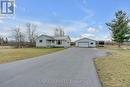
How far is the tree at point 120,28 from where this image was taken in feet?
→ 165

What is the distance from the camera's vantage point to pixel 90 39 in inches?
2753

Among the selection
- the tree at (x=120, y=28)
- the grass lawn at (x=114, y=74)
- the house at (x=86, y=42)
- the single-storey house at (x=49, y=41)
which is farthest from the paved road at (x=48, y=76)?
the house at (x=86, y=42)

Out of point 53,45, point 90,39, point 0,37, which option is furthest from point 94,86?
point 0,37

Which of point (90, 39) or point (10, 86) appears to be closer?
point (10, 86)

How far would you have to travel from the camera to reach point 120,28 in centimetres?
5066

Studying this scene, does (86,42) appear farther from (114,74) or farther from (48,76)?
(48,76)

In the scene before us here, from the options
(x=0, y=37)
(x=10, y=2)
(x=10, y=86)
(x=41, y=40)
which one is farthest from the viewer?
(x=0, y=37)

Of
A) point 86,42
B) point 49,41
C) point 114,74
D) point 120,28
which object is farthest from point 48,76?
point 86,42

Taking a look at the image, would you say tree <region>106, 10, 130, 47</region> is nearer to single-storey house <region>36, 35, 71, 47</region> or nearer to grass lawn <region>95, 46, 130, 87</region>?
single-storey house <region>36, 35, 71, 47</region>

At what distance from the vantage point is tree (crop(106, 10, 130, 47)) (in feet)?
165

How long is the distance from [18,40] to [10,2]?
4891cm

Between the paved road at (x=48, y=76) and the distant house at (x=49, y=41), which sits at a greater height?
the distant house at (x=49, y=41)

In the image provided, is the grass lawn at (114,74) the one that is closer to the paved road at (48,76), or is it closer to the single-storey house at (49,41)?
the paved road at (48,76)

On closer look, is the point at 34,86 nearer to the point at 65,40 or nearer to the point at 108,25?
the point at 108,25
